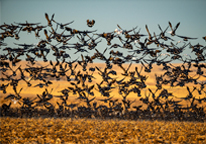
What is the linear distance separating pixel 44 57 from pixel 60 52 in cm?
100

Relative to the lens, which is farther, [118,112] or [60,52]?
[118,112]

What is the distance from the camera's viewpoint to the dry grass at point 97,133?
10.4m

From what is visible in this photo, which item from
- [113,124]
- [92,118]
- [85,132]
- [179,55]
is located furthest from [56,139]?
[179,55]

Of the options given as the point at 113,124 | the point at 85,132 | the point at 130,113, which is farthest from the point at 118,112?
the point at 85,132

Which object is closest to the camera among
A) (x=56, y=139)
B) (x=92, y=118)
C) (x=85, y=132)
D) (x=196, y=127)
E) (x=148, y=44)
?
(x=56, y=139)

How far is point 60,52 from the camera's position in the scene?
1408cm

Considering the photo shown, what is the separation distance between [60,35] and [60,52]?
1227 mm

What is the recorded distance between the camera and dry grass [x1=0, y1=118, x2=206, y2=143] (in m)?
10.4

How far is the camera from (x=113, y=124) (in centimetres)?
1319

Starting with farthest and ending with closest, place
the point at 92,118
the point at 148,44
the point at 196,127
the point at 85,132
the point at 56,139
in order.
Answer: the point at 92,118 → the point at 148,44 → the point at 196,127 → the point at 85,132 → the point at 56,139

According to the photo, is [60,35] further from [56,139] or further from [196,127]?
[196,127]

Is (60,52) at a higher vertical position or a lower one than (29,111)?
higher

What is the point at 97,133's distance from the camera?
37.1 ft

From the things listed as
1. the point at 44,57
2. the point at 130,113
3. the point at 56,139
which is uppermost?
the point at 44,57
